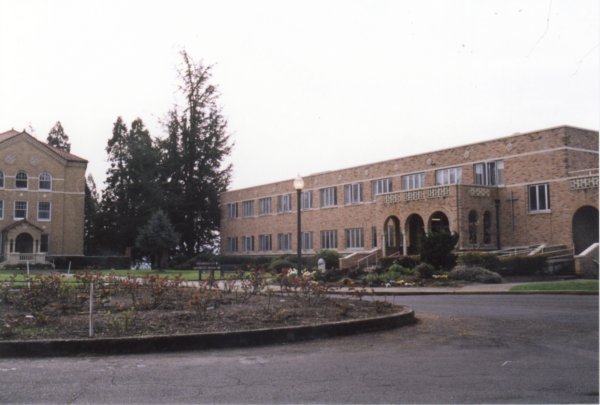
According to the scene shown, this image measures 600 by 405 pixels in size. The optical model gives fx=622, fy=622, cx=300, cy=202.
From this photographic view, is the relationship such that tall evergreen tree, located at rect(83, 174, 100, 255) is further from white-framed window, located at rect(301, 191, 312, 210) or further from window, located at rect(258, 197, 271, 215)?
white-framed window, located at rect(301, 191, 312, 210)

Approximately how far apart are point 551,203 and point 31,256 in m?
45.4

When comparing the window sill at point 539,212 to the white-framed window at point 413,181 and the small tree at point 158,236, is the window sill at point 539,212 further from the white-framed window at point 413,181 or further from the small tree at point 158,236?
the small tree at point 158,236

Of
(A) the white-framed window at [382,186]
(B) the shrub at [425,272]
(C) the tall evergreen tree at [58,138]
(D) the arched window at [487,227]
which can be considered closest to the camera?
(B) the shrub at [425,272]

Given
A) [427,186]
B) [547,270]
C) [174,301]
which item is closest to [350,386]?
[174,301]

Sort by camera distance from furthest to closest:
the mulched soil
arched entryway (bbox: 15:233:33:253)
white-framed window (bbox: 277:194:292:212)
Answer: arched entryway (bbox: 15:233:33:253), white-framed window (bbox: 277:194:292:212), the mulched soil

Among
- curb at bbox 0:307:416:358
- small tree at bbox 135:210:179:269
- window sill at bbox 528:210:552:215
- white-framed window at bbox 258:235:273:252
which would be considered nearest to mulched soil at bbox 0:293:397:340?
curb at bbox 0:307:416:358

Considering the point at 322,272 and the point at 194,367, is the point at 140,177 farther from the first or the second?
the point at 194,367

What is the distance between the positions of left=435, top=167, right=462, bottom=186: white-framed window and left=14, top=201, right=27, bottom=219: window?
41161 mm

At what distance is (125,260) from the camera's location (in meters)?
62.2

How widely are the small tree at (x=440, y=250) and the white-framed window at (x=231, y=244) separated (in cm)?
3916

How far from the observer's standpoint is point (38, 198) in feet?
205

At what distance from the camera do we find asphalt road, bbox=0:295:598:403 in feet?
21.1

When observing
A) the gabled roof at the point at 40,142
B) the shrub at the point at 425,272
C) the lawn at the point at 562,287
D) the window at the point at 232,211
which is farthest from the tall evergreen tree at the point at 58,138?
the lawn at the point at 562,287

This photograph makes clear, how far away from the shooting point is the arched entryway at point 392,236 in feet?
145
